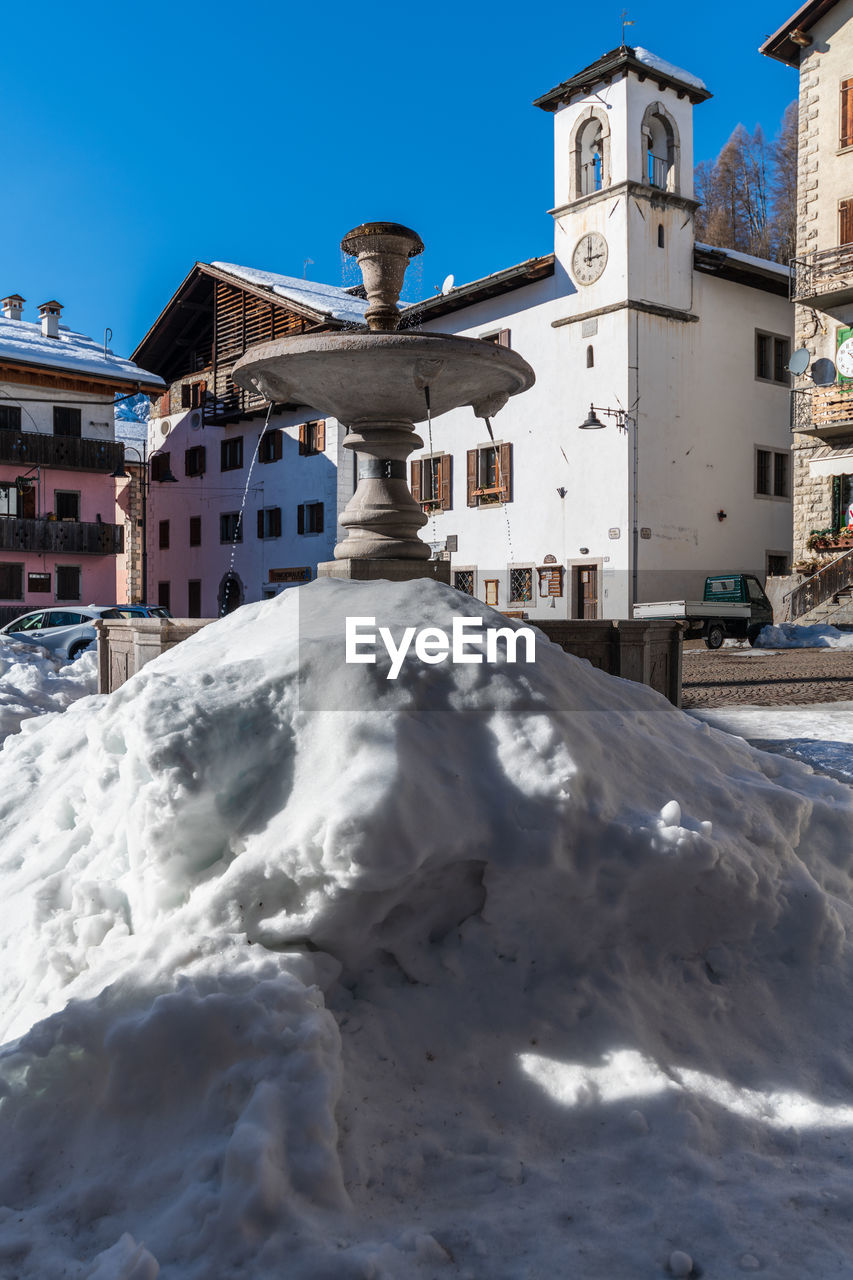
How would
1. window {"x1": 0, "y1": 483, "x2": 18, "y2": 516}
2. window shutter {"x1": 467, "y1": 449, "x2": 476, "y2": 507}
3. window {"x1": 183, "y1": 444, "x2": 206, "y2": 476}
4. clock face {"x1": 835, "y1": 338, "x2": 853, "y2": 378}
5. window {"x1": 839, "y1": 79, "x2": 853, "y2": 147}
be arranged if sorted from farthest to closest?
window {"x1": 183, "y1": 444, "x2": 206, "y2": 476} < window {"x1": 0, "y1": 483, "x2": 18, "y2": 516} < window shutter {"x1": 467, "y1": 449, "x2": 476, "y2": 507} < window {"x1": 839, "y1": 79, "x2": 853, "y2": 147} < clock face {"x1": 835, "y1": 338, "x2": 853, "y2": 378}

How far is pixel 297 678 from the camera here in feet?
13.3

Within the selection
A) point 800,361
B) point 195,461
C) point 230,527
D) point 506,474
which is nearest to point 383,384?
point 800,361

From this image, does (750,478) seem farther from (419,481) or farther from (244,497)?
(244,497)

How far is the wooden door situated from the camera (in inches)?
1144

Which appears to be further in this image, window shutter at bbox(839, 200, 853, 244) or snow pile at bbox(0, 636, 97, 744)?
window shutter at bbox(839, 200, 853, 244)

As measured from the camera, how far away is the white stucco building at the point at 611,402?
2862cm

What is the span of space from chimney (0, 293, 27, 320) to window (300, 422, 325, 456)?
13227 millimetres

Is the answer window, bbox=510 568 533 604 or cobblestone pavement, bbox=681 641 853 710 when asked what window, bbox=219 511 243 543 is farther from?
cobblestone pavement, bbox=681 641 853 710

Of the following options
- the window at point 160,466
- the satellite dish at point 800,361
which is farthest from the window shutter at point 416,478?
the window at point 160,466

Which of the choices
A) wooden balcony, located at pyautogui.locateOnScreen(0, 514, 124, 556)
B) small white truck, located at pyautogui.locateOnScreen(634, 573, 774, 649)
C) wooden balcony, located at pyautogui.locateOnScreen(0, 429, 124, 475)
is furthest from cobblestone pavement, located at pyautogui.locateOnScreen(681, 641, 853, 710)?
wooden balcony, located at pyautogui.locateOnScreen(0, 429, 124, 475)

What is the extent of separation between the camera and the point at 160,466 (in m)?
42.6

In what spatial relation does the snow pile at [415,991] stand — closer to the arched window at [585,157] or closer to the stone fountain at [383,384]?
the stone fountain at [383,384]

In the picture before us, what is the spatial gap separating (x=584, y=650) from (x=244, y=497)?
93.4ft

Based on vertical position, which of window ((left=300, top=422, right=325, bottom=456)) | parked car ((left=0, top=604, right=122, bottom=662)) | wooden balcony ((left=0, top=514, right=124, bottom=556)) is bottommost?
parked car ((left=0, top=604, right=122, bottom=662))
